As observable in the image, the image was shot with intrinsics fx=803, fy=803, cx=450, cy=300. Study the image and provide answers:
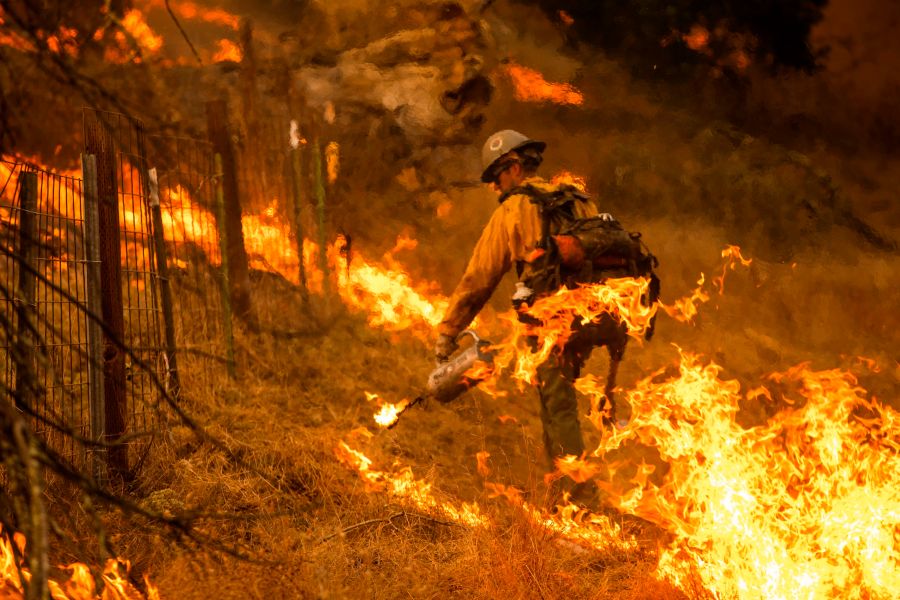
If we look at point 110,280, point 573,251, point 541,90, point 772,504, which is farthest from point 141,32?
point 772,504

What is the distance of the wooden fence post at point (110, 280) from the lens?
5180 mm

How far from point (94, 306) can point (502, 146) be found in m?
2.89

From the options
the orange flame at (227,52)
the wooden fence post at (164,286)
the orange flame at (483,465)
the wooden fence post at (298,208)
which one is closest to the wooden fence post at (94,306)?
the wooden fence post at (164,286)

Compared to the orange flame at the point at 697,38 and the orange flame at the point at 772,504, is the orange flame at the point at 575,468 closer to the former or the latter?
the orange flame at the point at 772,504

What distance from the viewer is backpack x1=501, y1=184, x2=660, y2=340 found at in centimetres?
492

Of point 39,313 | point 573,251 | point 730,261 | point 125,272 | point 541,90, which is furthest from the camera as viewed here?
point 541,90

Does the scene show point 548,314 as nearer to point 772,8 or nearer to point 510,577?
point 510,577

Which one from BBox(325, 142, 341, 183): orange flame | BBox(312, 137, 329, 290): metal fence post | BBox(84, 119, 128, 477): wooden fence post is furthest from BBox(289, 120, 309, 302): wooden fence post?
BBox(84, 119, 128, 477): wooden fence post

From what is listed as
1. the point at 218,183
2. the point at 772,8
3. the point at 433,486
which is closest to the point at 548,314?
the point at 433,486

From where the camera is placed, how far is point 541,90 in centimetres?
1338

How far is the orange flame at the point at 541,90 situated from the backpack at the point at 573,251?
336 inches

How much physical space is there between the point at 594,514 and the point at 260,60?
10679 mm

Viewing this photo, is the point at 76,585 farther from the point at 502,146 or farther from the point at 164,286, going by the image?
the point at 502,146

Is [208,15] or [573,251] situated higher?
[208,15]
